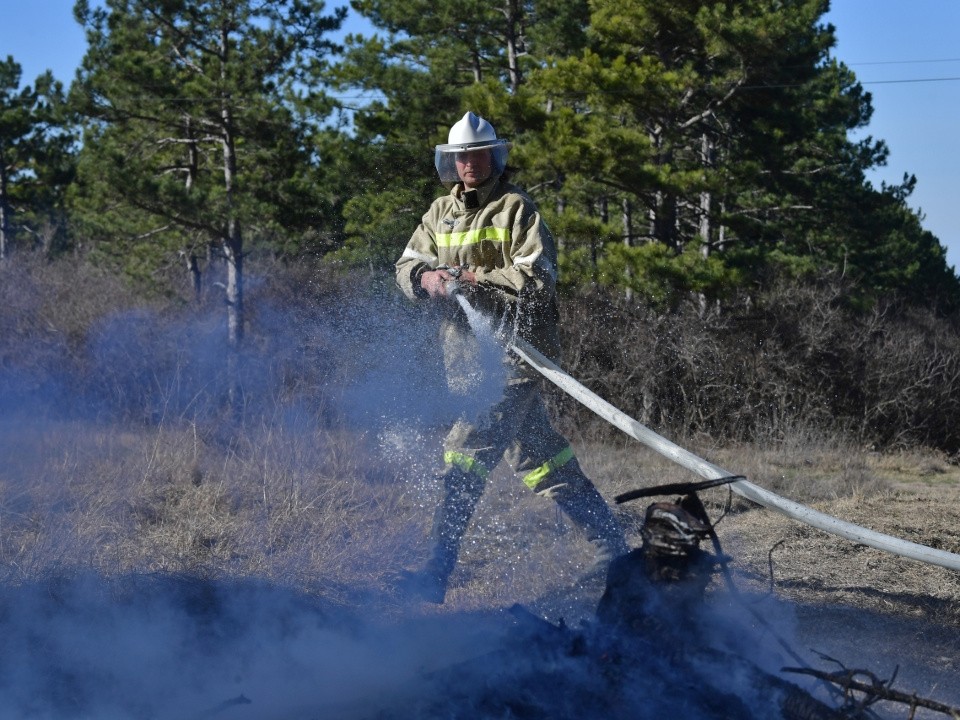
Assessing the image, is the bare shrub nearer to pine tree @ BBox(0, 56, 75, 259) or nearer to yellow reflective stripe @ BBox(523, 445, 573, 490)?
yellow reflective stripe @ BBox(523, 445, 573, 490)

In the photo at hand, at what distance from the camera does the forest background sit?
17594 mm

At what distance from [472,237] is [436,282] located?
0.32 meters

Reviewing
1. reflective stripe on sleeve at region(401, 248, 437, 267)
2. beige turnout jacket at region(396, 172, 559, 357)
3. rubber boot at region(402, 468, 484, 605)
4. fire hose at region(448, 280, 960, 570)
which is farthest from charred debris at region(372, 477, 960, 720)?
reflective stripe on sleeve at region(401, 248, 437, 267)

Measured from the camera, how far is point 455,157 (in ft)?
15.4

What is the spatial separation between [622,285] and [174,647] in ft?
48.0

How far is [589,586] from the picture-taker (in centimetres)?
475

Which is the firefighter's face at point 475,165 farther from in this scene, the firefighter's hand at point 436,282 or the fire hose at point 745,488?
the fire hose at point 745,488

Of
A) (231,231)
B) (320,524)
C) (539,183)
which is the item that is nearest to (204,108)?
(231,231)

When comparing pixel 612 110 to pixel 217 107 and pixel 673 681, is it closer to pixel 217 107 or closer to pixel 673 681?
pixel 217 107

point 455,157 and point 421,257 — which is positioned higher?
point 455,157

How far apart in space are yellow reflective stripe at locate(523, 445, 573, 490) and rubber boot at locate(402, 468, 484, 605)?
23 cm

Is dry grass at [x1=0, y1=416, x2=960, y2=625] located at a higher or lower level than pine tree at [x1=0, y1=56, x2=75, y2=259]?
lower

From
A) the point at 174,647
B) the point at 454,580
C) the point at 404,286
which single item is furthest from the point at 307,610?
the point at 404,286

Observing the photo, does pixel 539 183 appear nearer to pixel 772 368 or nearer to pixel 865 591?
pixel 772 368
